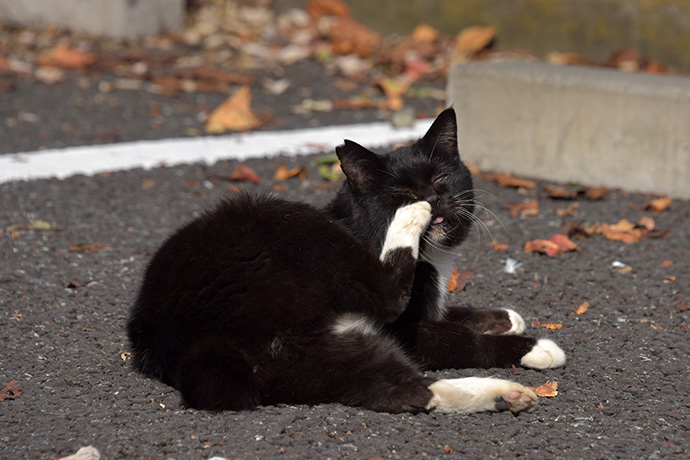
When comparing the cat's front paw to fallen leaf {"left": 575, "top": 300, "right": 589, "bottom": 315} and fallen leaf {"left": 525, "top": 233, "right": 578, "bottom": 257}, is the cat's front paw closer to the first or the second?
fallen leaf {"left": 575, "top": 300, "right": 589, "bottom": 315}

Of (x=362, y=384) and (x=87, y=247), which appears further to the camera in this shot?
(x=87, y=247)

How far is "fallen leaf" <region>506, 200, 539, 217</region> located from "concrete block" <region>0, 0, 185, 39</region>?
5.80 m

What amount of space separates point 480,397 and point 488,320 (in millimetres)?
690

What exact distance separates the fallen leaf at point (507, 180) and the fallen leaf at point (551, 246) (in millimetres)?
939

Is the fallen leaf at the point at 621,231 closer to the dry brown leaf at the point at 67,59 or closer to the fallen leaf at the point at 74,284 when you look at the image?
the fallen leaf at the point at 74,284

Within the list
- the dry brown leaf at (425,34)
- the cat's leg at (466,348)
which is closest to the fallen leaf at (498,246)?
the cat's leg at (466,348)

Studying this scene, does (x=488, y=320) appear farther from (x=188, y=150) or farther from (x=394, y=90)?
(x=394, y=90)

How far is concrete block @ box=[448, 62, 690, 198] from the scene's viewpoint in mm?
5098

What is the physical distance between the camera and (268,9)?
10.4 meters

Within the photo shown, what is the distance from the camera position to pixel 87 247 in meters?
4.32

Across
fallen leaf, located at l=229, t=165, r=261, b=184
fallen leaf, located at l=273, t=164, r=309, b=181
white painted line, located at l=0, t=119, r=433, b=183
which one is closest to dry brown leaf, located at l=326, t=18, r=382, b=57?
white painted line, located at l=0, t=119, r=433, b=183

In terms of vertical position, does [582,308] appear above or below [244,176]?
above

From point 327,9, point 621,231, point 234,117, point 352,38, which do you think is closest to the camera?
point 621,231

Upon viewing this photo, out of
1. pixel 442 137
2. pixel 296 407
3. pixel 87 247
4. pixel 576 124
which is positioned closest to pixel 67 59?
pixel 87 247
